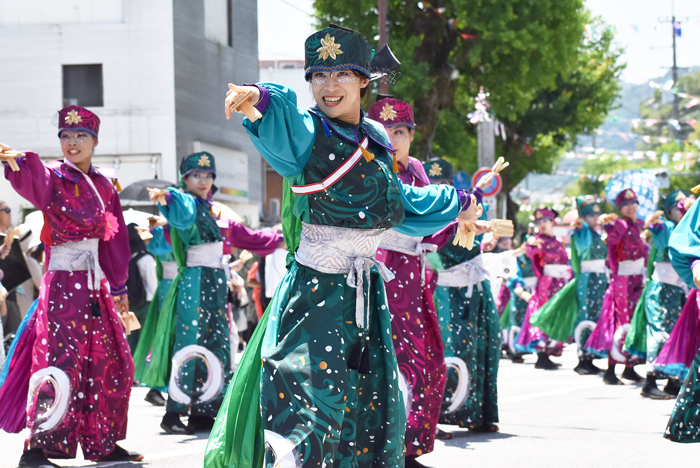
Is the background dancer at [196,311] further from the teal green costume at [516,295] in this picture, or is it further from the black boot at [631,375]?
the teal green costume at [516,295]

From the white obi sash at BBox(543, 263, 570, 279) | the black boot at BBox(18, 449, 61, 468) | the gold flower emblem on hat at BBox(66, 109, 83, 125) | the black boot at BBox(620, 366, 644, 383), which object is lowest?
the black boot at BBox(620, 366, 644, 383)

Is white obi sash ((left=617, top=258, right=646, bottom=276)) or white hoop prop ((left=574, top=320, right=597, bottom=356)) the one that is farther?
white hoop prop ((left=574, top=320, right=597, bottom=356))

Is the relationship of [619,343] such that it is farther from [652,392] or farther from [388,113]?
[388,113]

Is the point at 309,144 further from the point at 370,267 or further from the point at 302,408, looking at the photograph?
the point at 302,408

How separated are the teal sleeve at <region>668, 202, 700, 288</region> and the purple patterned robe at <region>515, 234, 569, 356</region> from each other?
831cm

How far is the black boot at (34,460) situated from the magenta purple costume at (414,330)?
202cm

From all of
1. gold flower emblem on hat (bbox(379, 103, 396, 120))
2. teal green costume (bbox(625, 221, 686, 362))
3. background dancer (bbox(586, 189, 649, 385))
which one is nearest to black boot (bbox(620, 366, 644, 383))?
background dancer (bbox(586, 189, 649, 385))

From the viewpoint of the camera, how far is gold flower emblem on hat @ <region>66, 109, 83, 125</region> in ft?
20.2

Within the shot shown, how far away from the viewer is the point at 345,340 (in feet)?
13.3

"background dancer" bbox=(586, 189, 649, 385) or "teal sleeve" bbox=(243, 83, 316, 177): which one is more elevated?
"teal sleeve" bbox=(243, 83, 316, 177)

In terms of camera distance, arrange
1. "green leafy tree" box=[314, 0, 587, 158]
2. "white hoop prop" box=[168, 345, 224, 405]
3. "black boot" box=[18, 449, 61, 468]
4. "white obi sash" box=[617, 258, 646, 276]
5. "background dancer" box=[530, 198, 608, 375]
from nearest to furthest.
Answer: "black boot" box=[18, 449, 61, 468] < "white hoop prop" box=[168, 345, 224, 405] < "white obi sash" box=[617, 258, 646, 276] < "background dancer" box=[530, 198, 608, 375] < "green leafy tree" box=[314, 0, 587, 158]

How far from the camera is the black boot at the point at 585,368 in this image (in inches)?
489

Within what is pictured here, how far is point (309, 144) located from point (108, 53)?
21.6 meters

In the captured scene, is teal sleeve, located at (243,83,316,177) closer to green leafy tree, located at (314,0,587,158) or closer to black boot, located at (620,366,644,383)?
black boot, located at (620,366,644,383)
